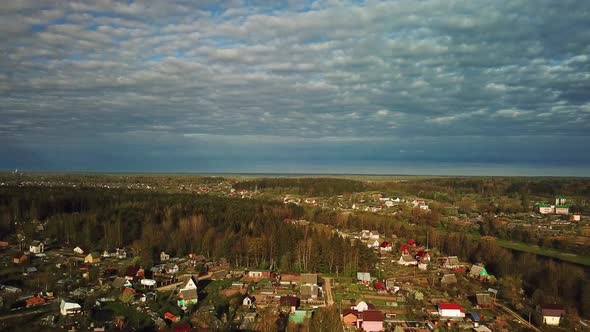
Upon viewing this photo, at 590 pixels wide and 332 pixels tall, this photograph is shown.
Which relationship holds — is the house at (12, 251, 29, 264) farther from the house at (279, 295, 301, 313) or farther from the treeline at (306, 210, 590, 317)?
the treeline at (306, 210, 590, 317)

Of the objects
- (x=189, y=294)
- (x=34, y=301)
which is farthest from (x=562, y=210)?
(x=34, y=301)

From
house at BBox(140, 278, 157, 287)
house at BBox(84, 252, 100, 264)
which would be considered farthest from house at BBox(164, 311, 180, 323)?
house at BBox(84, 252, 100, 264)

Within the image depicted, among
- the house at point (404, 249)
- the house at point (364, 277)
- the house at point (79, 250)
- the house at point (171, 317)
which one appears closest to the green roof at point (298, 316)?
the house at point (171, 317)

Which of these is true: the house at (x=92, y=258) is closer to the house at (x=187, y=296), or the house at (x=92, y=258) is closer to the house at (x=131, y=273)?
the house at (x=131, y=273)

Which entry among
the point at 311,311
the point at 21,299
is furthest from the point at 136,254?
the point at 311,311

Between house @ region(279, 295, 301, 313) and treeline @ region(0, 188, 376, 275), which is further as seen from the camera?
treeline @ region(0, 188, 376, 275)
